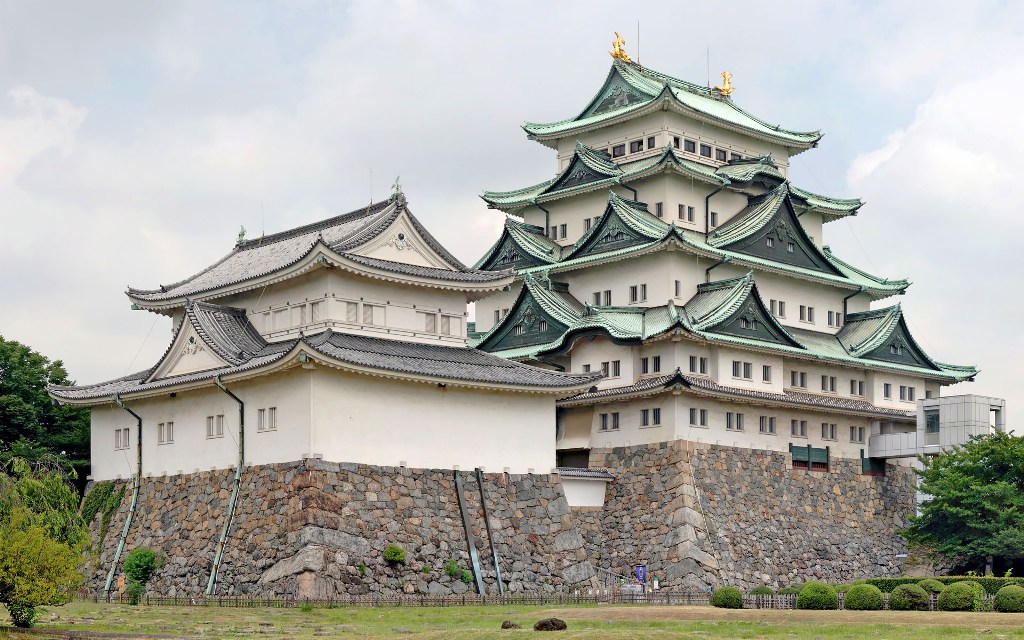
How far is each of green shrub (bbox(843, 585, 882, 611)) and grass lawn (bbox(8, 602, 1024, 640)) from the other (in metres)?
1.32

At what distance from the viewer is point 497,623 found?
40562mm

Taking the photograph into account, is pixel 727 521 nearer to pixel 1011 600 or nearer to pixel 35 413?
pixel 1011 600

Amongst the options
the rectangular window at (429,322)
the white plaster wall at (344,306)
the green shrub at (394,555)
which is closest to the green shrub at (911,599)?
the green shrub at (394,555)

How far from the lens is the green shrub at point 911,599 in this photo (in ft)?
139

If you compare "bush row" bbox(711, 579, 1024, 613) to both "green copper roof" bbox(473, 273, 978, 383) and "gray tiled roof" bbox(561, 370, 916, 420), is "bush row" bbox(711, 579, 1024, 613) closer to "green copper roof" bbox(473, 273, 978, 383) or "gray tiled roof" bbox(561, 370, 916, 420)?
"gray tiled roof" bbox(561, 370, 916, 420)

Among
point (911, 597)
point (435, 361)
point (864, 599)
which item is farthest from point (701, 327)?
point (911, 597)

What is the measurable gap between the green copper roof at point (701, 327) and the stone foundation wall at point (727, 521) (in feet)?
16.7

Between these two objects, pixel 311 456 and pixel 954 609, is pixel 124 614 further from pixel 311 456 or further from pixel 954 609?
pixel 954 609

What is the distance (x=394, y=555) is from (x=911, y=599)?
17215mm

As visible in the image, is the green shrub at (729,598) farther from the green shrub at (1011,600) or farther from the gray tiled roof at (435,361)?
the gray tiled roof at (435,361)

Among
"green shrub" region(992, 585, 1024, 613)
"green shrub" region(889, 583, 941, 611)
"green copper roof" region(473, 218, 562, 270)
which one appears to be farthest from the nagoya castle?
"green shrub" region(992, 585, 1024, 613)

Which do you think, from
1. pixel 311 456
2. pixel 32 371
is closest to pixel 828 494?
pixel 311 456

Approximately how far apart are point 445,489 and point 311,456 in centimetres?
607

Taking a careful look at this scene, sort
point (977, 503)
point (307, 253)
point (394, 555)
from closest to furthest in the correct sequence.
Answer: point (394, 555), point (307, 253), point (977, 503)
